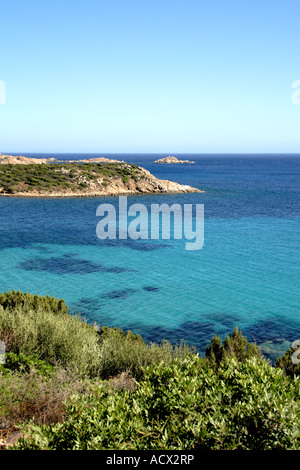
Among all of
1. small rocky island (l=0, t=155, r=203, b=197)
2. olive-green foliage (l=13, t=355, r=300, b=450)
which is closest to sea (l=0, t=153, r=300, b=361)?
olive-green foliage (l=13, t=355, r=300, b=450)

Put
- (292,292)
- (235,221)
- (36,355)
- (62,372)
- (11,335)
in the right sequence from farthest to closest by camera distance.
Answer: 1. (235,221)
2. (292,292)
3. (11,335)
4. (36,355)
5. (62,372)

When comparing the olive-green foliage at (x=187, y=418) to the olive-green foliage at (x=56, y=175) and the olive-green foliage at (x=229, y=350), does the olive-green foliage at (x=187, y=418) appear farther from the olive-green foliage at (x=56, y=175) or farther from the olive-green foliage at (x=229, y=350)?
the olive-green foliage at (x=56, y=175)

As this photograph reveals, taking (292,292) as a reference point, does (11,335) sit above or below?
above

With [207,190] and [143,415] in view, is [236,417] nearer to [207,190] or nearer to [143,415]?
[143,415]

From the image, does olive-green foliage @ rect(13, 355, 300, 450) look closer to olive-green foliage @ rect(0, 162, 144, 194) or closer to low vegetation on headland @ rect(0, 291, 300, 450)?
low vegetation on headland @ rect(0, 291, 300, 450)

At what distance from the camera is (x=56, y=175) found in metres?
80.0

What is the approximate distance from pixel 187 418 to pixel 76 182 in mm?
73611

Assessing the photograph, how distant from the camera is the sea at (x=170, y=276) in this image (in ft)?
69.6

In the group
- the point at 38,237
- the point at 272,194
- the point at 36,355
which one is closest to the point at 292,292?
the point at 36,355

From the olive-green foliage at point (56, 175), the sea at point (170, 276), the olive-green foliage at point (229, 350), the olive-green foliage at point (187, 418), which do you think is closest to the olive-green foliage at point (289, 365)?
the olive-green foliage at point (229, 350)

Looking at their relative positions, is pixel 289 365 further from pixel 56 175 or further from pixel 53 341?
pixel 56 175

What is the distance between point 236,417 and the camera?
7098 millimetres

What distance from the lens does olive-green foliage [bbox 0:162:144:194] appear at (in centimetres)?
7294
